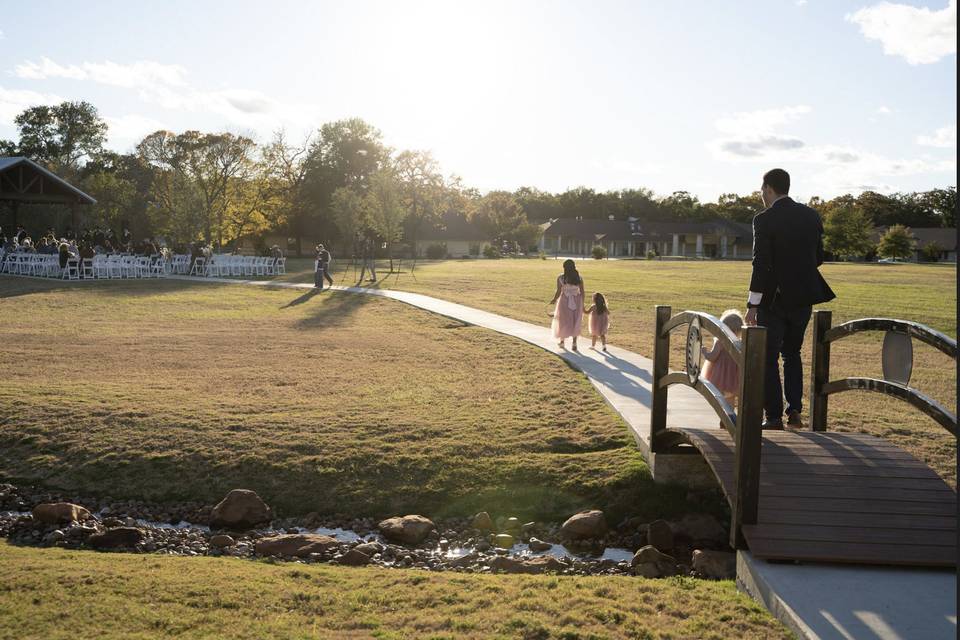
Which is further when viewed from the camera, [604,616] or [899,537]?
[899,537]

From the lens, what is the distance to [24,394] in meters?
10.6

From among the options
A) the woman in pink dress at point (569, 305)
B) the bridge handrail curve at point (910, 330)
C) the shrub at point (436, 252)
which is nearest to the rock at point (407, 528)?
the bridge handrail curve at point (910, 330)

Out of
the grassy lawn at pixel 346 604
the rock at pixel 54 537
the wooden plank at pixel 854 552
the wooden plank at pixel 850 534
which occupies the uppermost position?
the wooden plank at pixel 850 534

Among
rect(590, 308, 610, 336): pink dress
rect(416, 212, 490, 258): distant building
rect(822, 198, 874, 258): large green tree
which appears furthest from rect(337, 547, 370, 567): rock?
rect(822, 198, 874, 258): large green tree

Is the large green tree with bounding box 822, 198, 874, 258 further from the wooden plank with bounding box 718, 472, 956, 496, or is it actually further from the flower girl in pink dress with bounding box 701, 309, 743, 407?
the wooden plank with bounding box 718, 472, 956, 496

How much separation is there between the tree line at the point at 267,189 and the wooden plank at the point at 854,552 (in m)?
31.4

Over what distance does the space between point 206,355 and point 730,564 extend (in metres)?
10.4

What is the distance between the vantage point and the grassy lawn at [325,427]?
768 centimetres

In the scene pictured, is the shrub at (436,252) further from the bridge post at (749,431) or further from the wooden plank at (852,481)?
the bridge post at (749,431)

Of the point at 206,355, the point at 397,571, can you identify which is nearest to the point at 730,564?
the point at 397,571

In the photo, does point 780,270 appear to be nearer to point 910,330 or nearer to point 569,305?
point 910,330

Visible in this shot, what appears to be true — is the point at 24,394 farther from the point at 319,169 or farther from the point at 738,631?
the point at 319,169

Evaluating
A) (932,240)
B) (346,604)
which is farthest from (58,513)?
(932,240)

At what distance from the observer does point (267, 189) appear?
59625mm
